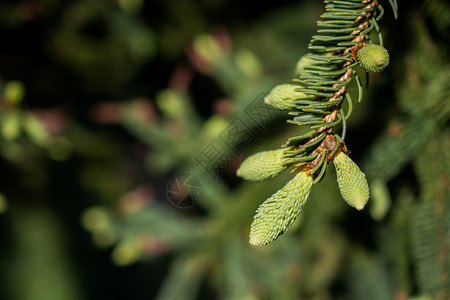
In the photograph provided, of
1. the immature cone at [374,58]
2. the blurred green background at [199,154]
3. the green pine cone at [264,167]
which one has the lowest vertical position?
the blurred green background at [199,154]

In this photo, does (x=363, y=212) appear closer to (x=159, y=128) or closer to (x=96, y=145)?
(x=159, y=128)

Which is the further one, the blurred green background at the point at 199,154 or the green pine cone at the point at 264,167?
the blurred green background at the point at 199,154

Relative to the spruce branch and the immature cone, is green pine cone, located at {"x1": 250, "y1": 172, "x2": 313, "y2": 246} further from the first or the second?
the immature cone

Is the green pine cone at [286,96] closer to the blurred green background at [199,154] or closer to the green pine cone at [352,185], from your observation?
the green pine cone at [352,185]

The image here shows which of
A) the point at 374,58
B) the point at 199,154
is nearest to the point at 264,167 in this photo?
the point at 374,58

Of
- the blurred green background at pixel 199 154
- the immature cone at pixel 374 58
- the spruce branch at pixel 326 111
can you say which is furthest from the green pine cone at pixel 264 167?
the blurred green background at pixel 199 154

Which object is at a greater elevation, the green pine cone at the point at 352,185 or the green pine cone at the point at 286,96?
the green pine cone at the point at 286,96

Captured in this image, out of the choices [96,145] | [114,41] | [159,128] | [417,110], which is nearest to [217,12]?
[114,41]

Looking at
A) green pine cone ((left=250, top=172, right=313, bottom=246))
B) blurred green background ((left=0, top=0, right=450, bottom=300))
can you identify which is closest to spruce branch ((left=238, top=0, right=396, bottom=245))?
green pine cone ((left=250, top=172, right=313, bottom=246))

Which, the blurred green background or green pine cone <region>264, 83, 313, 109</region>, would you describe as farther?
the blurred green background
